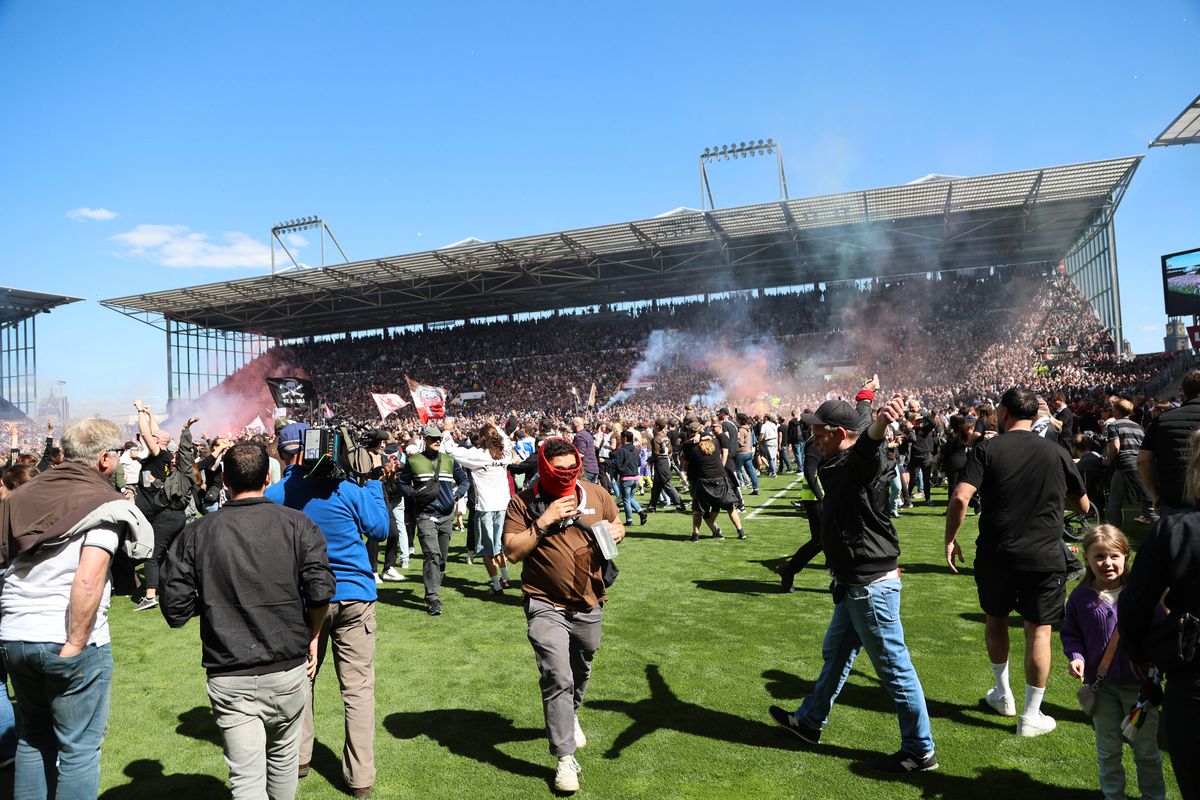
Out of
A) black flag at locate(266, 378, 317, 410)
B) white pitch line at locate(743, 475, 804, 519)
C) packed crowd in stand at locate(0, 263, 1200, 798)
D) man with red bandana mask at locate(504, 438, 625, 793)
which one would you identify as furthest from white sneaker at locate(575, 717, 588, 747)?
black flag at locate(266, 378, 317, 410)

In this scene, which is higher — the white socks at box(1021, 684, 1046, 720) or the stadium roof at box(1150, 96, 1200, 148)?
the stadium roof at box(1150, 96, 1200, 148)

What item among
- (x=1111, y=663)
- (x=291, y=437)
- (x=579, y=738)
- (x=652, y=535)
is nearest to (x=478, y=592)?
(x=291, y=437)

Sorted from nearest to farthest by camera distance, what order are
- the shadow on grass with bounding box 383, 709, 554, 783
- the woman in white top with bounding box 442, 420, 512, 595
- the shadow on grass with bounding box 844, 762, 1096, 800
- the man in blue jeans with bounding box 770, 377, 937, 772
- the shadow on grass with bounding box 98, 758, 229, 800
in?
the shadow on grass with bounding box 844, 762, 1096, 800, the man in blue jeans with bounding box 770, 377, 937, 772, the shadow on grass with bounding box 98, 758, 229, 800, the shadow on grass with bounding box 383, 709, 554, 783, the woman in white top with bounding box 442, 420, 512, 595

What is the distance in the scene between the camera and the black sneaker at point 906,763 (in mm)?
3543

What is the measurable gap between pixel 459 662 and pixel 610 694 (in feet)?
4.70

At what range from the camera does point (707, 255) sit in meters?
35.5

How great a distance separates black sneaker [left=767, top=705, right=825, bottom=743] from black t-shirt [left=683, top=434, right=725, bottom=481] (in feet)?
18.8

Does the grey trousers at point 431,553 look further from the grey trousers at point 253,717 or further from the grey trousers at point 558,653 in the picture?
the grey trousers at point 253,717

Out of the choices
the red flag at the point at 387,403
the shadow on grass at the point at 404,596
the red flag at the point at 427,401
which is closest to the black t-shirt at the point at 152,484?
the shadow on grass at the point at 404,596

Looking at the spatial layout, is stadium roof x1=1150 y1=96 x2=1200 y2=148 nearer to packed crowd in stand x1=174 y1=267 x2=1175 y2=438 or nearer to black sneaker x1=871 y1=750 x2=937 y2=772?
packed crowd in stand x1=174 y1=267 x2=1175 y2=438

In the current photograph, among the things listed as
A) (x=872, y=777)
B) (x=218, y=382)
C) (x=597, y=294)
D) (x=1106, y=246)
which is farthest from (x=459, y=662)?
(x=218, y=382)

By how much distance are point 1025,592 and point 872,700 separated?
4.00ft

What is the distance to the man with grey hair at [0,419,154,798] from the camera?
288cm

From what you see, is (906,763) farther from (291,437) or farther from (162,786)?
(291,437)
